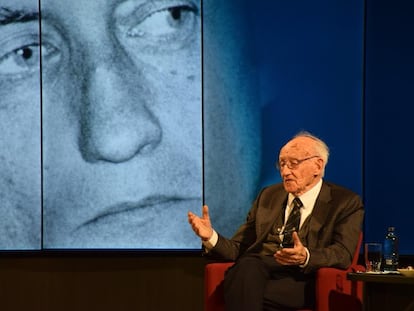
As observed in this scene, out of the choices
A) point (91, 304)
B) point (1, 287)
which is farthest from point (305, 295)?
point (1, 287)

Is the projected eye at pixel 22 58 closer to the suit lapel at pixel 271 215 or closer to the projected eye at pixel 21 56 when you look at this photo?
the projected eye at pixel 21 56

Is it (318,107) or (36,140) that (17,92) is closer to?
(36,140)

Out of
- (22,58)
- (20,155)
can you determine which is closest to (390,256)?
(20,155)

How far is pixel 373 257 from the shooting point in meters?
3.72

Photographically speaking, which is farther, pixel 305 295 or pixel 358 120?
pixel 358 120

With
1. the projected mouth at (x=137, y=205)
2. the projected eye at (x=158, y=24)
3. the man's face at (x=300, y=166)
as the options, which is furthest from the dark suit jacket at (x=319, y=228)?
the projected eye at (x=158, y=24)

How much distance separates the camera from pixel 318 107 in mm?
5723

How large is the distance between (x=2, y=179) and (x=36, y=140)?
37 cm

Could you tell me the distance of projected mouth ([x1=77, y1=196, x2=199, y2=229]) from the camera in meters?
5.86

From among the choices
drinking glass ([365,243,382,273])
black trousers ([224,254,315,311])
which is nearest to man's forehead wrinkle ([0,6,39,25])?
black trousers ([224,254,315,311])

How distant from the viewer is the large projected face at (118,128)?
19.2 feet

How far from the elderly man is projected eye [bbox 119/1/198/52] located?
5.93ft

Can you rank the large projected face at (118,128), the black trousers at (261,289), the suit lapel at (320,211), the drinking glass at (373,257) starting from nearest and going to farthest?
1. the drinking glass at (373,257)
2. the black trousers at (261,289)
3. the suit lapel at (320,211)
4. the large projected face at (118,128)

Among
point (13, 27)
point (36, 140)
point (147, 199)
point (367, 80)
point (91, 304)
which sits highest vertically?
point (13, 27)
